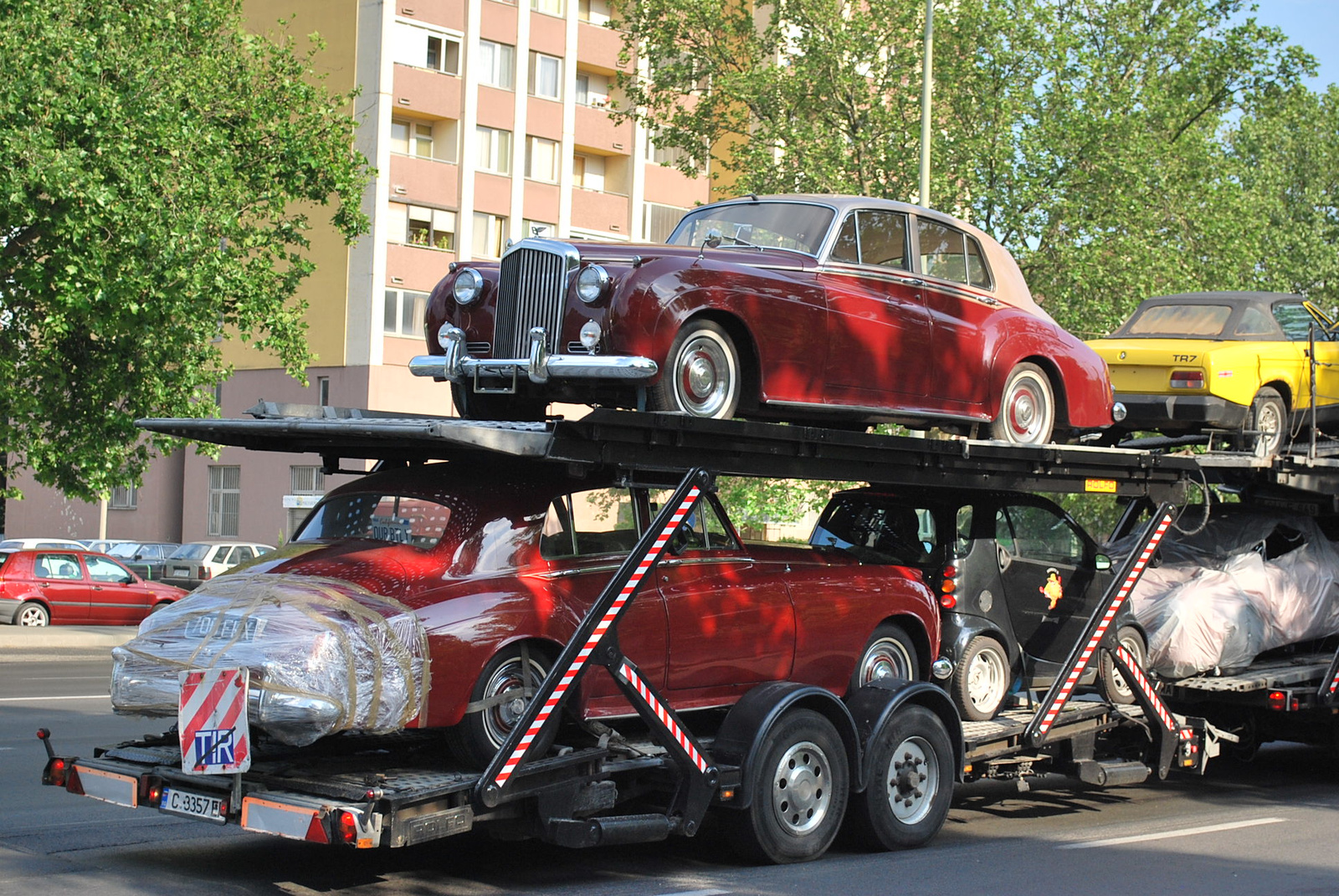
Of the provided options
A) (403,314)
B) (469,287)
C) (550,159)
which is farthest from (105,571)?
(469,287)

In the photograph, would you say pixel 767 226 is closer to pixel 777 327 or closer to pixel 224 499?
pixel 777 327

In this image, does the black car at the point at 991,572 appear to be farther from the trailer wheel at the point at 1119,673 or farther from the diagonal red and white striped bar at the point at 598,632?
the diagonal red and white striped bar at the point at 598,632

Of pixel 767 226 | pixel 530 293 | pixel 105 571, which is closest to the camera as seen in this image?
pixel 530 293

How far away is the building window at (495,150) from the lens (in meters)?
40.8

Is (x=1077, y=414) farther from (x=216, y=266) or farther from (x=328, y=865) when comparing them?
(x=216, y=266)

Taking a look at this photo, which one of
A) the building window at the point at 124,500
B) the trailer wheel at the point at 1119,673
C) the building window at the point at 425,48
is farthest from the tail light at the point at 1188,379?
the building window at the point at 124,500

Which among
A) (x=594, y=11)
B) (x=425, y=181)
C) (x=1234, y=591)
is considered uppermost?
(x=594, y=11)

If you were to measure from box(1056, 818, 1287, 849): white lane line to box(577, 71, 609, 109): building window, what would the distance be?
36221mm

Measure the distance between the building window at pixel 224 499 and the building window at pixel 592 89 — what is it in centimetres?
1513

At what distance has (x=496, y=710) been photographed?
6.84m

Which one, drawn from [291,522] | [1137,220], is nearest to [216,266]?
[1137,220]

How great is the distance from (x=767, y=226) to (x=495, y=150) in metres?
32.9

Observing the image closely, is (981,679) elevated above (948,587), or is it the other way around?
(948,587)

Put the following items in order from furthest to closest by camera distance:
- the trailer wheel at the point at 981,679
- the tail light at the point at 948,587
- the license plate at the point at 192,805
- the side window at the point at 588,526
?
1. the tail light at the point at 948,587
2. the trailer wheel at the point at 981,679
3. the side window at the point at 588,526
4. the license plate at the point at 192,805
